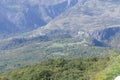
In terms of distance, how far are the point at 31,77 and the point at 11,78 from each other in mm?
11692

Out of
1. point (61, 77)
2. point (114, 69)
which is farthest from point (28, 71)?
point (114, 69)

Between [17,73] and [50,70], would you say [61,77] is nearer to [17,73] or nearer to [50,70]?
[50,70]

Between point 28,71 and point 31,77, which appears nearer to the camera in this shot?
point 31,77

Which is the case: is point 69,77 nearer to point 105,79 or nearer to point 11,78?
point 11,78

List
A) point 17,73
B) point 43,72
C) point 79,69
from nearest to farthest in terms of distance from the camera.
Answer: point 43,72 < point 79,69 < point 17,73

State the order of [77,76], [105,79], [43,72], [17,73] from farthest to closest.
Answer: [17,73] < [43,72] < [77,76] < [105,79]

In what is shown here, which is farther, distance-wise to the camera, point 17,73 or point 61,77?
point 17,73

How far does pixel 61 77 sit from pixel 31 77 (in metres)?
9.90

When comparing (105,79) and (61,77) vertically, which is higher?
(105,79)

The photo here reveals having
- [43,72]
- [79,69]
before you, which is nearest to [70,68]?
[79,69]

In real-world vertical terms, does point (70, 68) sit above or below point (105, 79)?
below

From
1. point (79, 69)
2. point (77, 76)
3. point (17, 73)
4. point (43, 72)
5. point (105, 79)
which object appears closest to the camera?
point (105, 79)

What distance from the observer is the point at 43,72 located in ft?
370

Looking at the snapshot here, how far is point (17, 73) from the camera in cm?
12975
